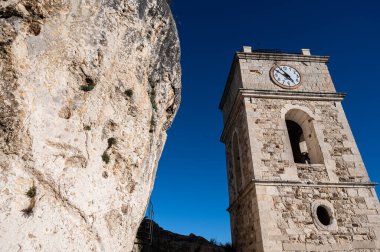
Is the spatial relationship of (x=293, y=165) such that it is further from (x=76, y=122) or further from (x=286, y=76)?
(x=76, y=122)

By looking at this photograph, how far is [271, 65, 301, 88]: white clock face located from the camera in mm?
9964

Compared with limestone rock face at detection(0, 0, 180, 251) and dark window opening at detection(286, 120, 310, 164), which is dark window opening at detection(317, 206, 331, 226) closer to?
dark window opening at detection(286, 120, 310, 164)

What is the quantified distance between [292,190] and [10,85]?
22.9 ft

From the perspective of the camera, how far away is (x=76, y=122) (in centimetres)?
368

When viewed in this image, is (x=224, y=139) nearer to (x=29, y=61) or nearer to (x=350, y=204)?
(x=350, y=204)

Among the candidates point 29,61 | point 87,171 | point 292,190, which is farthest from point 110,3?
point 292,190

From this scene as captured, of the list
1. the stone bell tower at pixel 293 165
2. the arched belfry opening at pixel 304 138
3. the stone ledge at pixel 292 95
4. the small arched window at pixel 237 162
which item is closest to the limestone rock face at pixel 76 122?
the stone bell tower at pixel 293 165

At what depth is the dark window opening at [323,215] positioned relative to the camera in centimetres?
741

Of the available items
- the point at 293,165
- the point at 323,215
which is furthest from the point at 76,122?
the point at 323,215

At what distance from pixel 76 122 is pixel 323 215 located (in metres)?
6.92

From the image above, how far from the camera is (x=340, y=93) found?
9.65 m

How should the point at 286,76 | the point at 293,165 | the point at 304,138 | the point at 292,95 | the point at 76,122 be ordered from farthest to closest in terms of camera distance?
the point at 286,76
the point at 304,138
the point at 292,95
the point at 293,165
the point at 76,122

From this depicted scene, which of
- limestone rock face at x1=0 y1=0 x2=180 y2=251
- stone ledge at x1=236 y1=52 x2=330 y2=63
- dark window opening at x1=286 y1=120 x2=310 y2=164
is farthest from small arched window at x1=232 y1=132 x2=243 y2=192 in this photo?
limestone rock face at x1=0 y1=0 x2=180 y2=251

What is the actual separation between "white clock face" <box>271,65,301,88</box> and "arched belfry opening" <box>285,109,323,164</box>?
3.58 ft
